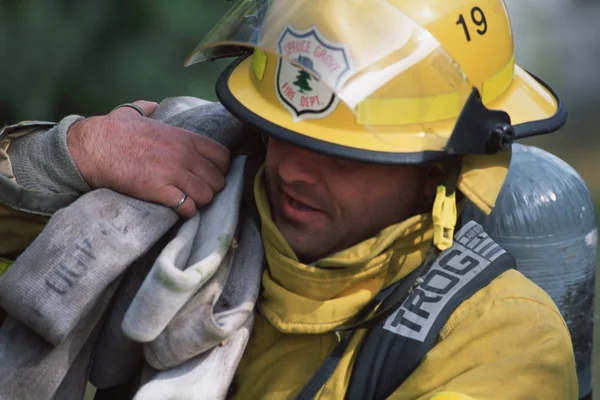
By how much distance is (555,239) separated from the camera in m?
2.49

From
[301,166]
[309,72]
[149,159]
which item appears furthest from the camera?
[149,159]

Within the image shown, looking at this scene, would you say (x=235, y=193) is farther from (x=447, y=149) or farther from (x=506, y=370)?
(x=506, y=370)

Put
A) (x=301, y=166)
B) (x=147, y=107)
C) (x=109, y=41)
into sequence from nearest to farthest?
(x=301, y=166) → (x=147, y=107) → (x=109, y=41)

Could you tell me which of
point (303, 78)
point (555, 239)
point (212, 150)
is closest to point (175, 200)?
point (212, 150)

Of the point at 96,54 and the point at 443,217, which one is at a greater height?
the point at 443,217

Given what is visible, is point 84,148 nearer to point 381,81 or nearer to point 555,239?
point 381,81

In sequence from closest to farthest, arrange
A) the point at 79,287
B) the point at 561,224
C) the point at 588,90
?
the point at 79,287, the point at 561,224, the point at 588,90

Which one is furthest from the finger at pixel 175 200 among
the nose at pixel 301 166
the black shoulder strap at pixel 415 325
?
the black shoulder strap at pixel 415 325

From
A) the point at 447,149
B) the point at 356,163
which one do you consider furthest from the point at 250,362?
the point at 447,149

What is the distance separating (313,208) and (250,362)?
1.21 feet

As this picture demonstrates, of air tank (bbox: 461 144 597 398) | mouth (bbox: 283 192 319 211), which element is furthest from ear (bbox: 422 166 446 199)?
air tank (bbox: 461 144 597 398)

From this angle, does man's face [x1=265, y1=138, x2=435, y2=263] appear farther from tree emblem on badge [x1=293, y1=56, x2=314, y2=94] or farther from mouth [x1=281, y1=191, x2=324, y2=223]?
tree emblem on badge [x1=293, y1=56, x2=314, y2=94]

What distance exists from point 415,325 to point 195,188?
1.80ft

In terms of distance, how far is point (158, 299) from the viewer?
188cm
